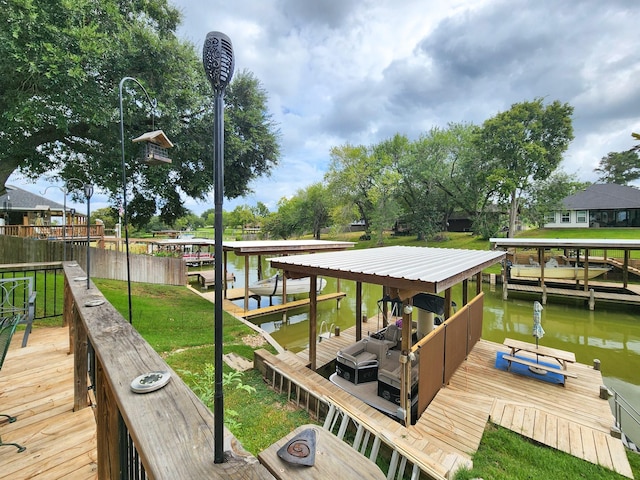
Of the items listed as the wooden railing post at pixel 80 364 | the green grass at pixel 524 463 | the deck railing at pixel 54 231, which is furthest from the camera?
the deck railing at pixel 54 231

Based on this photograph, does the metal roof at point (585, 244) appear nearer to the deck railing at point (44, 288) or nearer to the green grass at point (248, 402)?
the green grass at point (248, 402)

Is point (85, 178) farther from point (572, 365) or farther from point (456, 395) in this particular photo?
point (572, 365)

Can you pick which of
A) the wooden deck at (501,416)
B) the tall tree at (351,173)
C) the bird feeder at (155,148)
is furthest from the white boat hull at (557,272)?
the bird feeder at (155,148)

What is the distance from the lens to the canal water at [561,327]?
6.56 m

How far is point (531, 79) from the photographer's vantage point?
20.5 meters

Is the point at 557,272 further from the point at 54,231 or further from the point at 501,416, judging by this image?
the point at 54,231

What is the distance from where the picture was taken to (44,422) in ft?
6.93

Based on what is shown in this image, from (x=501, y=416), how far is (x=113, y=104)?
1109 cm

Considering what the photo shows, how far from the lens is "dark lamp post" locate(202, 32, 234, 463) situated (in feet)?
2.40

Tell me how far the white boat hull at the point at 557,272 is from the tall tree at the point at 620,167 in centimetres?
3655

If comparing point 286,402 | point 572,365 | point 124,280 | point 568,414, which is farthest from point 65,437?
point 124,280

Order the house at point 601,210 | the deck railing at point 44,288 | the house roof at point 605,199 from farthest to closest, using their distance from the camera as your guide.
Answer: the house roof at point 605,199
the house at point 601,210
the deck railing at point 44,288

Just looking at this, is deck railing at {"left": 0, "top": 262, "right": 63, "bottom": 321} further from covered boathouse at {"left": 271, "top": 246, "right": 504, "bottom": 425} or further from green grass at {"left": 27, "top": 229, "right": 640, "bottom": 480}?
covered boathouse at {"left": 271, "top": 246, "right": 504, "bottom": 425}

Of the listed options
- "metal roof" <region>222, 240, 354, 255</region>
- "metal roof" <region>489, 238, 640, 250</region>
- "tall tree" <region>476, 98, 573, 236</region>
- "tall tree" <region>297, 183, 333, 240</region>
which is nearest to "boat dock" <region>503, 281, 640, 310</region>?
"metal roof" <region>489, 238, 640, 250</region>
